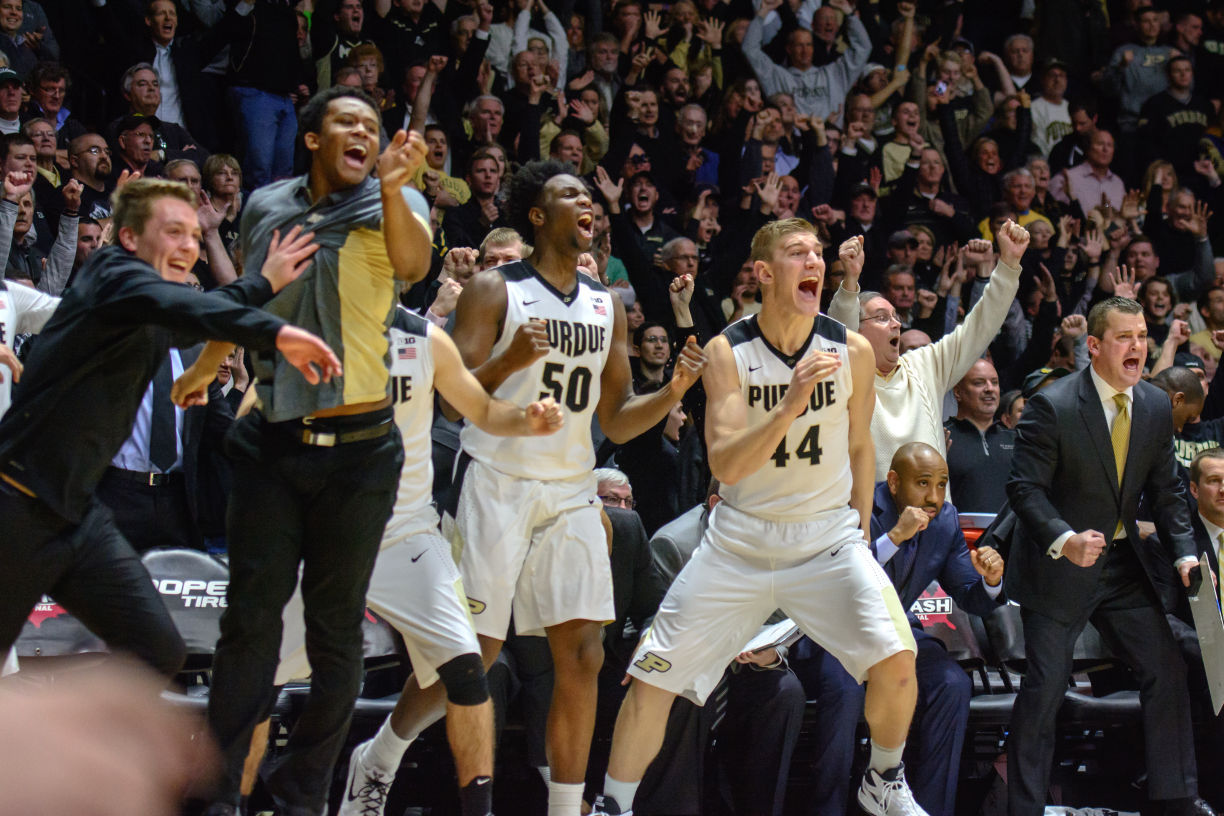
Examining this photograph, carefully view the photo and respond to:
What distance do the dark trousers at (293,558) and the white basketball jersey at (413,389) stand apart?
92 cm

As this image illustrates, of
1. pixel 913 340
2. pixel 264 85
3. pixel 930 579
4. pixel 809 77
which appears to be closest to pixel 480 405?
pixel 930 579

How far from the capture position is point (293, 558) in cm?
398

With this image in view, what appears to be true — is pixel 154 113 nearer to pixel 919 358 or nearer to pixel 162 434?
pixel 162 434

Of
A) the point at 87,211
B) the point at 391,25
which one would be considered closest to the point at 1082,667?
the point at 87,211

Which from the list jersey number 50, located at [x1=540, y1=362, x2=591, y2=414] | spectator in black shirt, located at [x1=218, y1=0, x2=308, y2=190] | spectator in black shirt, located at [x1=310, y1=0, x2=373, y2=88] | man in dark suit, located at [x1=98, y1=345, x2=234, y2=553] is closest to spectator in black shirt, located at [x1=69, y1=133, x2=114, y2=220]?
spectator in black shirt, located at [x1=218, y1=0, x2=308, y2=190]

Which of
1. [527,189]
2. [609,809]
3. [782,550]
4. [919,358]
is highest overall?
[527,189]

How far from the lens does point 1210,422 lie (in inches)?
339

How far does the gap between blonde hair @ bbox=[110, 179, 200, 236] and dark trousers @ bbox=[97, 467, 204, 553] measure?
2.55 metres

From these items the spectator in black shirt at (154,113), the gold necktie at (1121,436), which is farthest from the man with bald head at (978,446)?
the spectator in black shirt at (154,113)

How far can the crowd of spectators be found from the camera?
7.05 metres

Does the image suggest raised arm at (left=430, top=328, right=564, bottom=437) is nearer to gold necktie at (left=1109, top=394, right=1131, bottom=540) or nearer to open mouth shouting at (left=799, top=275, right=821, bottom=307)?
open mouth shouting at (left=799, top=275, right=821, bottom=307)

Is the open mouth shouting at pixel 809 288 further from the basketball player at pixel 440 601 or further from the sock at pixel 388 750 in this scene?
the sock at pixel 388 750

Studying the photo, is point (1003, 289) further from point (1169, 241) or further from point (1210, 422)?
point (1169, 241)

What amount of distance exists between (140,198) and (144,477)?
2.71 meters
